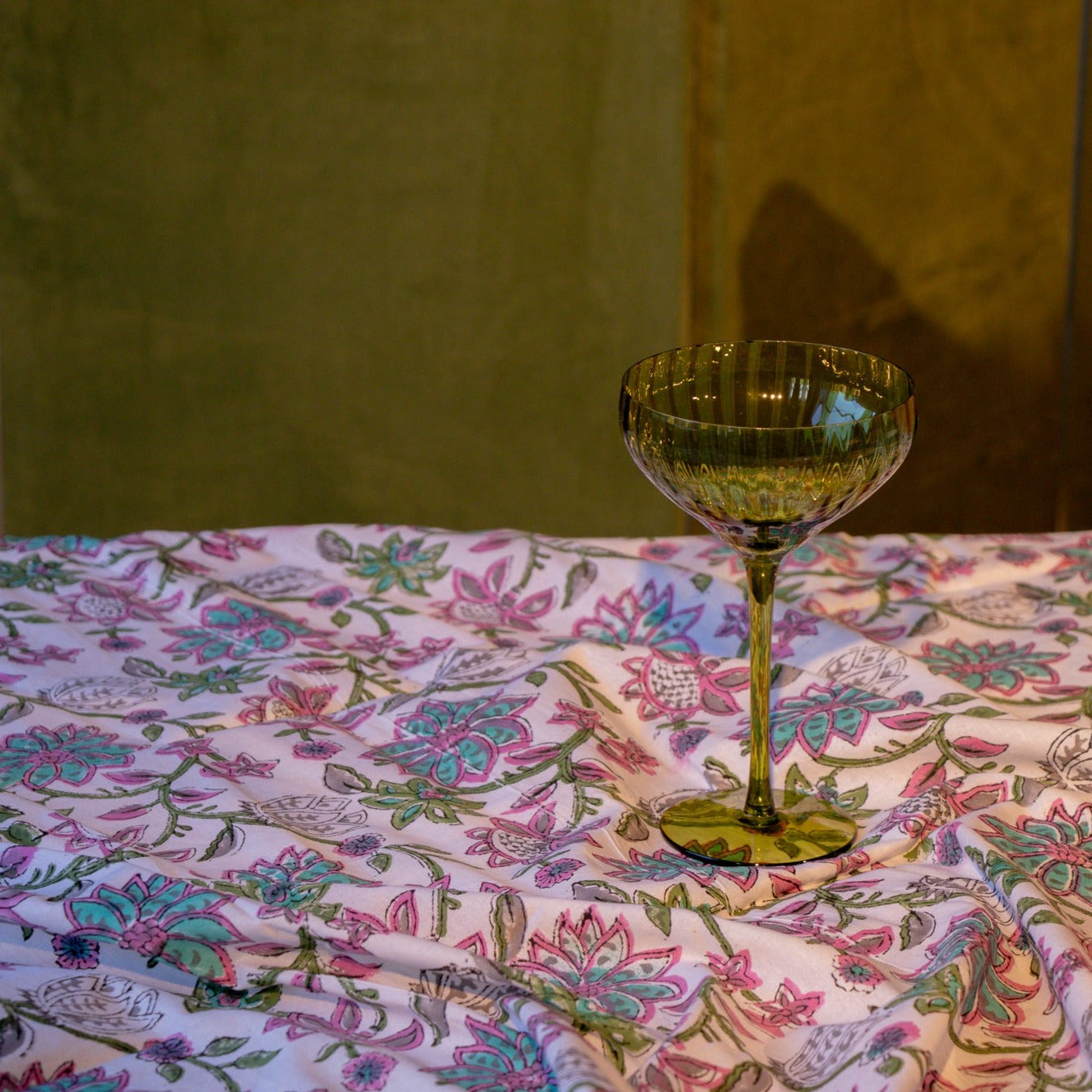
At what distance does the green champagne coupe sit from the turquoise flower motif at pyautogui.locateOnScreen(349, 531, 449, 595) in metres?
0.36

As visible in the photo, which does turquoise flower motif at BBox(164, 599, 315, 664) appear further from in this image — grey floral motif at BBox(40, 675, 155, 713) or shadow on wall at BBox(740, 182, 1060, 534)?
shadow on wall at BBox(740, 182, 1060, 534)

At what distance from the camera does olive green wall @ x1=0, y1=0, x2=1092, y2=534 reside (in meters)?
2.40

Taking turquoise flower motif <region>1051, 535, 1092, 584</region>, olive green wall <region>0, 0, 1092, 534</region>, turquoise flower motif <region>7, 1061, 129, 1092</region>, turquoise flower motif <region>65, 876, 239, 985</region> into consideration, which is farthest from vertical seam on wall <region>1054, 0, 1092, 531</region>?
turquoise flower motif <region>7, 1061, 129, 1092</region>

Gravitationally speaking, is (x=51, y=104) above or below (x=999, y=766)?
above

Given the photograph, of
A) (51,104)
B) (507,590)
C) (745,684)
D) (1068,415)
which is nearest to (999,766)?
(745,684)

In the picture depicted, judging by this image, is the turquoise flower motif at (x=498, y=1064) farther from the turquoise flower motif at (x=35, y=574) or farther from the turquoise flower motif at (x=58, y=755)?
the turquoise flower motif at (x=35, y=574)

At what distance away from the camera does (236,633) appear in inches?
43.8

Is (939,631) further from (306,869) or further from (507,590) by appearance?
(306,869)

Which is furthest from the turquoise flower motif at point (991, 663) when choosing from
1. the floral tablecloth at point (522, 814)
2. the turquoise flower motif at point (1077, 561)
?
the turquoise flower motif at point (1077, 561)

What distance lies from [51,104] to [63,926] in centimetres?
216

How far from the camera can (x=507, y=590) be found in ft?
3.86

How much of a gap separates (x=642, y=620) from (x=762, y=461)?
38cm

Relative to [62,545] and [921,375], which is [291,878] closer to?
[62,545]

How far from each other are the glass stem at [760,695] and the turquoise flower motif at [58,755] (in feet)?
1.21
